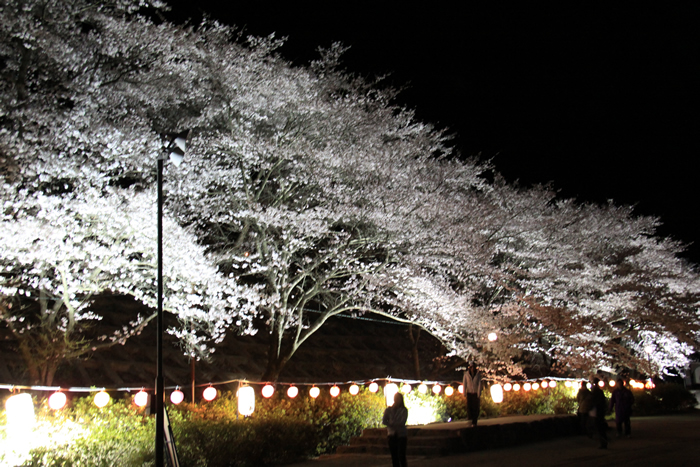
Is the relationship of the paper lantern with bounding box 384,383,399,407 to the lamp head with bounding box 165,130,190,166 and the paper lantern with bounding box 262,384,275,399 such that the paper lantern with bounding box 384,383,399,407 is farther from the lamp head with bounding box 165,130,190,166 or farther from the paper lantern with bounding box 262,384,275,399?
the lamp head with bounding box 165,130,190,166

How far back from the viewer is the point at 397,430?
1041cm

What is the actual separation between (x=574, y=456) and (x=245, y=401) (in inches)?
303

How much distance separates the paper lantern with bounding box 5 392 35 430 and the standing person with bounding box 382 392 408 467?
5.98 metres

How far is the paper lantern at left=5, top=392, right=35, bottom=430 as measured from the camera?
925 cm

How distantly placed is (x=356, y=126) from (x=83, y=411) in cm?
1025

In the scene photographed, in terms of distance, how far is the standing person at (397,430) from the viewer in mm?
10392

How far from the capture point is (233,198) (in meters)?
15.6

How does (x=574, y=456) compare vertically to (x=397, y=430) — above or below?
below

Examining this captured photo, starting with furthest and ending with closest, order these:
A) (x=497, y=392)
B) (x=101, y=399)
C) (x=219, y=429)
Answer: (x=497, y=392)
(x=219, y=429)
(x=101, y=399)

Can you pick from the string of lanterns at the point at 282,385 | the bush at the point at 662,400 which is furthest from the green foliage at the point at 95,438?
the bush at the point at 662,400

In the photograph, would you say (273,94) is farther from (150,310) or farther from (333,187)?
(150,310)

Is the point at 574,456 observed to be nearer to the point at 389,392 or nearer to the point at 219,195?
the point at 389,392

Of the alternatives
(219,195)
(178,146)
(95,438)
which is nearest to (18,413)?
(95,438)

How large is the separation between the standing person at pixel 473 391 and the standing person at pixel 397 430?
5.81 metres
